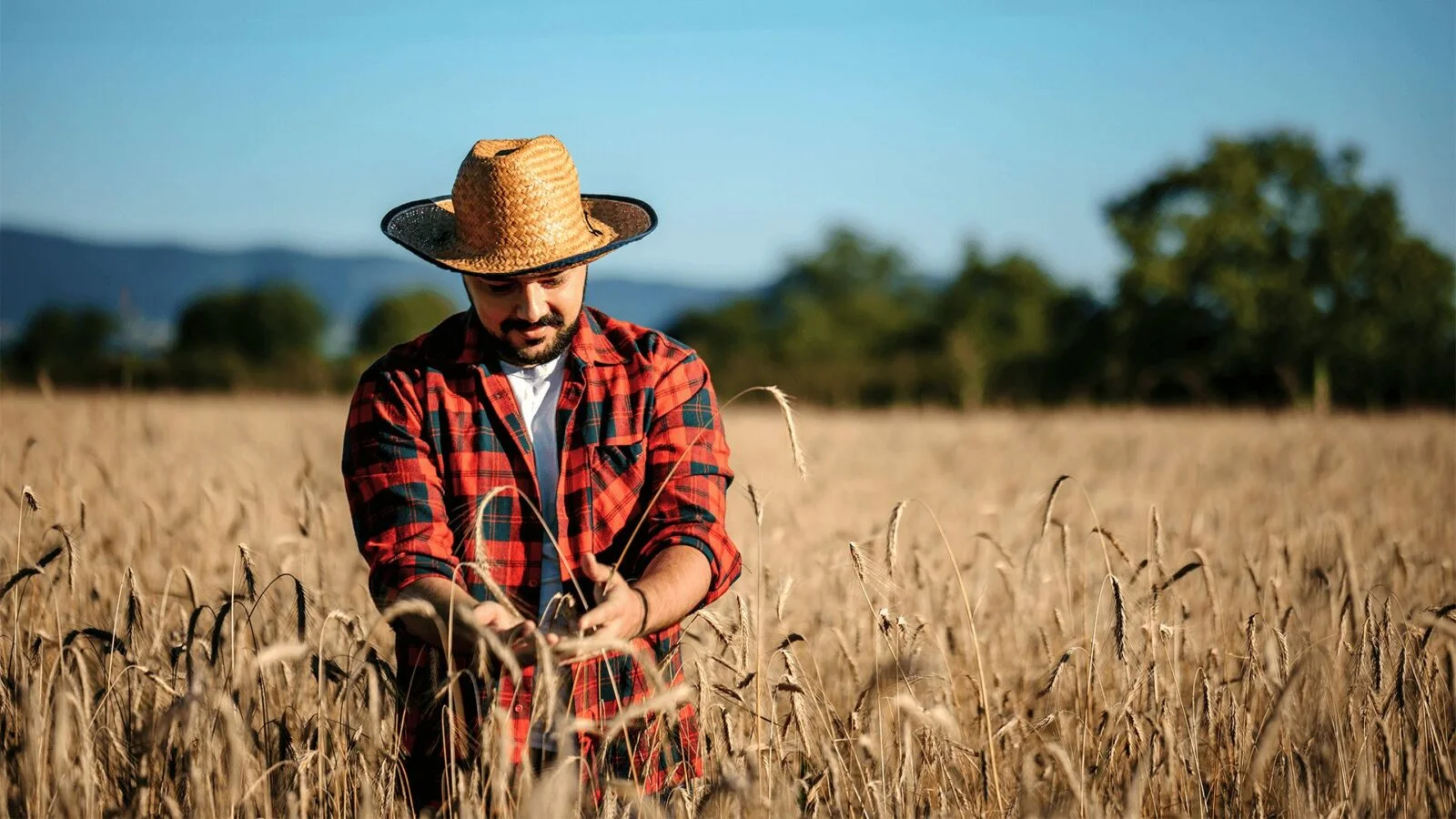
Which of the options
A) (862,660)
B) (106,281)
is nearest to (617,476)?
(862,660)

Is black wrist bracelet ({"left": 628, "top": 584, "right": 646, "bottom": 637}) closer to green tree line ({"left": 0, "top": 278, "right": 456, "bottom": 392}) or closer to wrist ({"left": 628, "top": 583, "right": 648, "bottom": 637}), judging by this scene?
wrist ({"left": 628, "top": 583, "right": 648, "bottom": 637})

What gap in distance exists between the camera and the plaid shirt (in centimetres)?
249

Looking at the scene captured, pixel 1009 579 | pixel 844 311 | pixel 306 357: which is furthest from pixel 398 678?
pixel 844 311

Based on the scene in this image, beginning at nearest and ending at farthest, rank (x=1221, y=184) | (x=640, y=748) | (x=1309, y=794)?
(x=1309, y=794) → (x=640, y=748) → (x=1221, y=184)

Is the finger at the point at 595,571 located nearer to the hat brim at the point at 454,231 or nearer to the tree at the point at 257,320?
the hat brim at the point at 454,231

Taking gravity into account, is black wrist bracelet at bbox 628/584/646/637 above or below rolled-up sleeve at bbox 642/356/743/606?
below

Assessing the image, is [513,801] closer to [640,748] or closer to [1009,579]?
[640,748]

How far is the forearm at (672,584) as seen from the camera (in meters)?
2.33

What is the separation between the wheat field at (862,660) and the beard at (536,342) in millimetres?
567

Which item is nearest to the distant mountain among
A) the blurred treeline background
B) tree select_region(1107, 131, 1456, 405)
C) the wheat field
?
the wheat field

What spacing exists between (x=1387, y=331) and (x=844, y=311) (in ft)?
138

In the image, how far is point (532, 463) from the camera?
2.56 metres

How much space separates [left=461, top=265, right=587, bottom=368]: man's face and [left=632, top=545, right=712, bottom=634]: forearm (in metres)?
0.51

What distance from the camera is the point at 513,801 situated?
2256 millimetres
